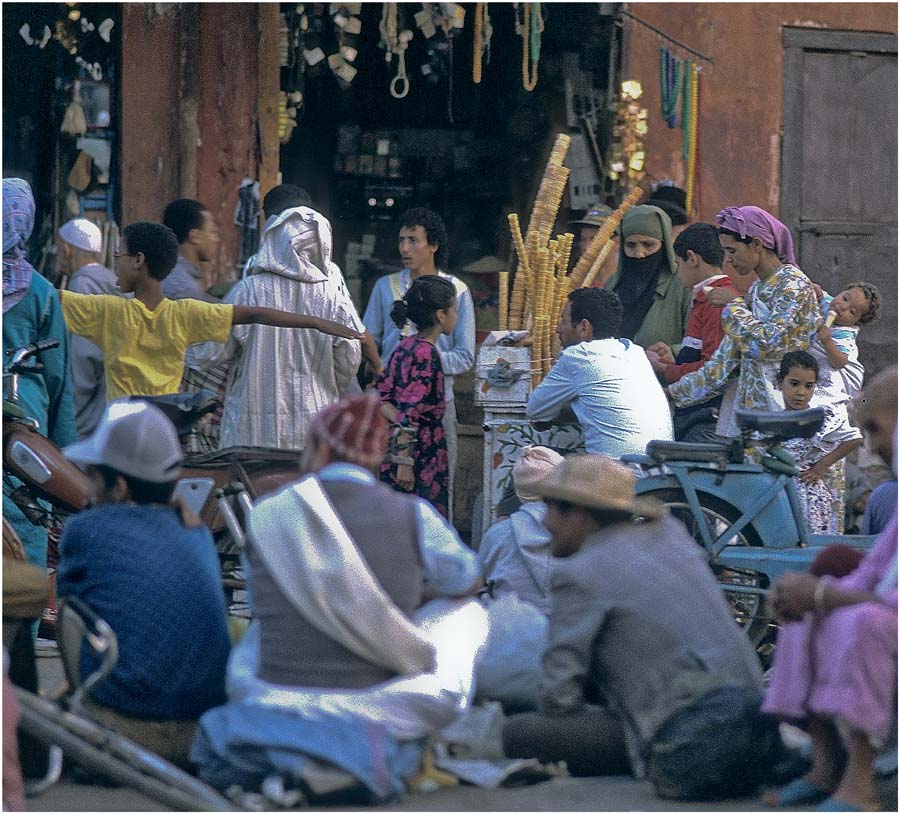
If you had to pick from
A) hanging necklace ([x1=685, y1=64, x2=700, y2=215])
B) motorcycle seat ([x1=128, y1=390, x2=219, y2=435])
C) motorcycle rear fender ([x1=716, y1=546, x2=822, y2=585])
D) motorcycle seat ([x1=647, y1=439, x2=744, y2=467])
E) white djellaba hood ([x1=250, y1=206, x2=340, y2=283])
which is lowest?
motorcycle rear fender ([x1=716, y1=546, x2=822, y2=585])

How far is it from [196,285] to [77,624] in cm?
343

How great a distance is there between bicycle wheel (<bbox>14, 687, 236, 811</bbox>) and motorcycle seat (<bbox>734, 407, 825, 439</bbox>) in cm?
301

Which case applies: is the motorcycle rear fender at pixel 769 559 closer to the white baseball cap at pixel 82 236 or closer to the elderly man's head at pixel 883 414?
the elderly man's head at pixel 883 414

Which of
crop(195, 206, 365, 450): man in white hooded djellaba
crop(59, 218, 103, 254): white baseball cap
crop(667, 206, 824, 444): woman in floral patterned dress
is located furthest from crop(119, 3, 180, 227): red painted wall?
crop(667, 206, 824, 444): woman in floral patterned dress

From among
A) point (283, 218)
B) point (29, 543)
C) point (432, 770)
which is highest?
point (283, 218)

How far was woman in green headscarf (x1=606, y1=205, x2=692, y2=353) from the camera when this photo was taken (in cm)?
792

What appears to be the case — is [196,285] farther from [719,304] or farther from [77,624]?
[77,624]

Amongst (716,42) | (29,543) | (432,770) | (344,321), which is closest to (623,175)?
(716,42)

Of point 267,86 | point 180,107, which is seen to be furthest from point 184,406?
point 267,86

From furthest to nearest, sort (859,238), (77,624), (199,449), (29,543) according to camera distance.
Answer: (859,238) → (199,449) → (29,543) → (77,624)

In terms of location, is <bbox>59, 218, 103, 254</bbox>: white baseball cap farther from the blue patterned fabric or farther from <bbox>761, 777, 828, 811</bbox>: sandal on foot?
<bbox>761, 777, 828, 811</bbox>: sandal on foot

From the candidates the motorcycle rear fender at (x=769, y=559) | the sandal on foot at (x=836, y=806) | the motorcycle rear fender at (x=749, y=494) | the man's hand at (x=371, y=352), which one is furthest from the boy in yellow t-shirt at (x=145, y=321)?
the sandal on foot at (x=836, y=806)

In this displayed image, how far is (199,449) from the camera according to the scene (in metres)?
7.79

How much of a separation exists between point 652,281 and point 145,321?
2527 mm
